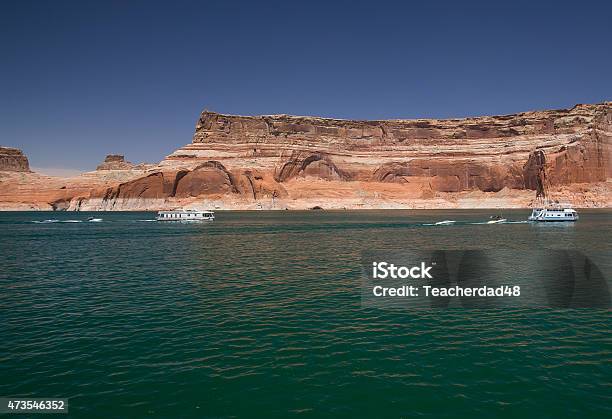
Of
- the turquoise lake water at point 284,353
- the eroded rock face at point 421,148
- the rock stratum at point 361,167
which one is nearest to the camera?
the turquoise lake water at point 284,353

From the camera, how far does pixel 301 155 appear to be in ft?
582

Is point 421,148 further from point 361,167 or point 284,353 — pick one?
point 284,353

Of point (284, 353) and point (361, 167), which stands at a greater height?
point (361, 167)

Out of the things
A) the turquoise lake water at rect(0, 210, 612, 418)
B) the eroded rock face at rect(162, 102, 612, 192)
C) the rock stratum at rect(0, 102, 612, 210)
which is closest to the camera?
the turquoise lake water at rect(0, 210, 612, 418)

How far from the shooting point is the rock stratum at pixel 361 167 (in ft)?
501

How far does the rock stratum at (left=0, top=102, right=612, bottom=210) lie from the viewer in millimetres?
152750

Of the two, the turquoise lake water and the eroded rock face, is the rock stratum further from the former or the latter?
the turquoise lake water

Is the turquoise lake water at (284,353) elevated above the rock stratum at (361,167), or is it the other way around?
the rock stratum at (361,167)

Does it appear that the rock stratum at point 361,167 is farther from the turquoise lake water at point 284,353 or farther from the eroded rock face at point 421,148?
the turquoise lake water at point 284,353

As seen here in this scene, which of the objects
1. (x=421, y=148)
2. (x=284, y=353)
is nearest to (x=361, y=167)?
(x=421, y=148)

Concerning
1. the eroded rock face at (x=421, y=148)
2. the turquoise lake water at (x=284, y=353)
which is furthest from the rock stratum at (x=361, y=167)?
the turquoise lake water at (x=284, y=353)

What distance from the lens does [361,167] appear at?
18400 centimetres

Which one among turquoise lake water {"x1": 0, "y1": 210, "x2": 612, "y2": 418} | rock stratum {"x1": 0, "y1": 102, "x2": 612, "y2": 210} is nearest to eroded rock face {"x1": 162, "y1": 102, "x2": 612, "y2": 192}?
rock stratum {"x1": 0, "y1": 102, "x2": 612, "y2": 210}

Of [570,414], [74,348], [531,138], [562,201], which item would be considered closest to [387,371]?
[570,414]
